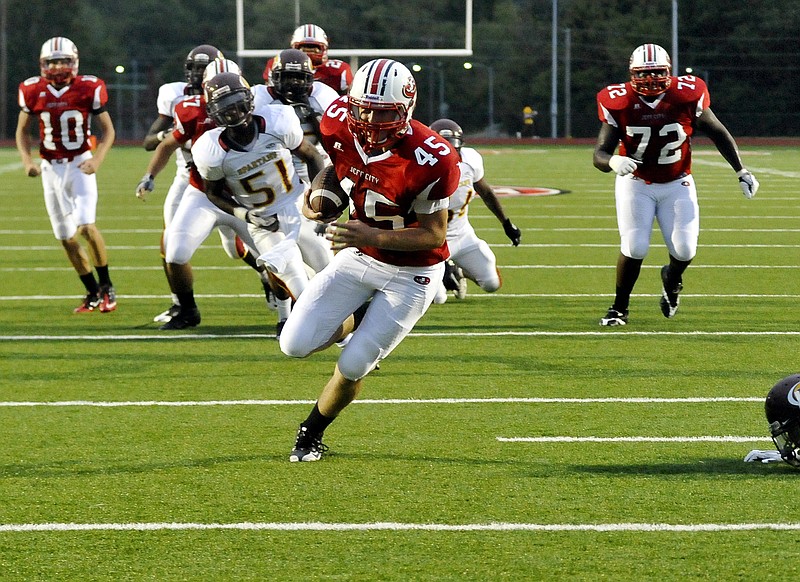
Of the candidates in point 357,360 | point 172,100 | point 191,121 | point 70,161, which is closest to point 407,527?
point 357,360

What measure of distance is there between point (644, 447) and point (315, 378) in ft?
6.30

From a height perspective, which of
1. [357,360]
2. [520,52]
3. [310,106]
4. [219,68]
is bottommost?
[357,360]

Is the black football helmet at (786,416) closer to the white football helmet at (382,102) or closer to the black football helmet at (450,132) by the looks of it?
the white football helmet at (382,102)

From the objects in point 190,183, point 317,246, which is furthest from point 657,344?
point 190,183

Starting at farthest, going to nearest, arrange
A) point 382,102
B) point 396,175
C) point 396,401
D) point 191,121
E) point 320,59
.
Result: point 320,59 → point 191,121 → point 396,401 → point 396,175 → point 382,102

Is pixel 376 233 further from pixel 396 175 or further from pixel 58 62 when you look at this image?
pixel 58 62

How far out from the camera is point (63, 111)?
28.3 ft

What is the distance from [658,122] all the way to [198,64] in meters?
2.75

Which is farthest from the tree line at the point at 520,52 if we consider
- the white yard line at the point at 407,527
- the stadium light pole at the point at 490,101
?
the white yard line at the point at 407,527

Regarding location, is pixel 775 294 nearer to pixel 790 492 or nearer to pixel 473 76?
pixel 790 492

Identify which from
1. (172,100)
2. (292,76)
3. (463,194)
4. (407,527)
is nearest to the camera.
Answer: (407,527)

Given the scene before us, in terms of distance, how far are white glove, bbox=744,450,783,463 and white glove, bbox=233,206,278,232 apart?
2.97 meters

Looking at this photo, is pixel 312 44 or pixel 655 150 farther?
pixel 312 44

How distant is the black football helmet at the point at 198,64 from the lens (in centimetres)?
800
